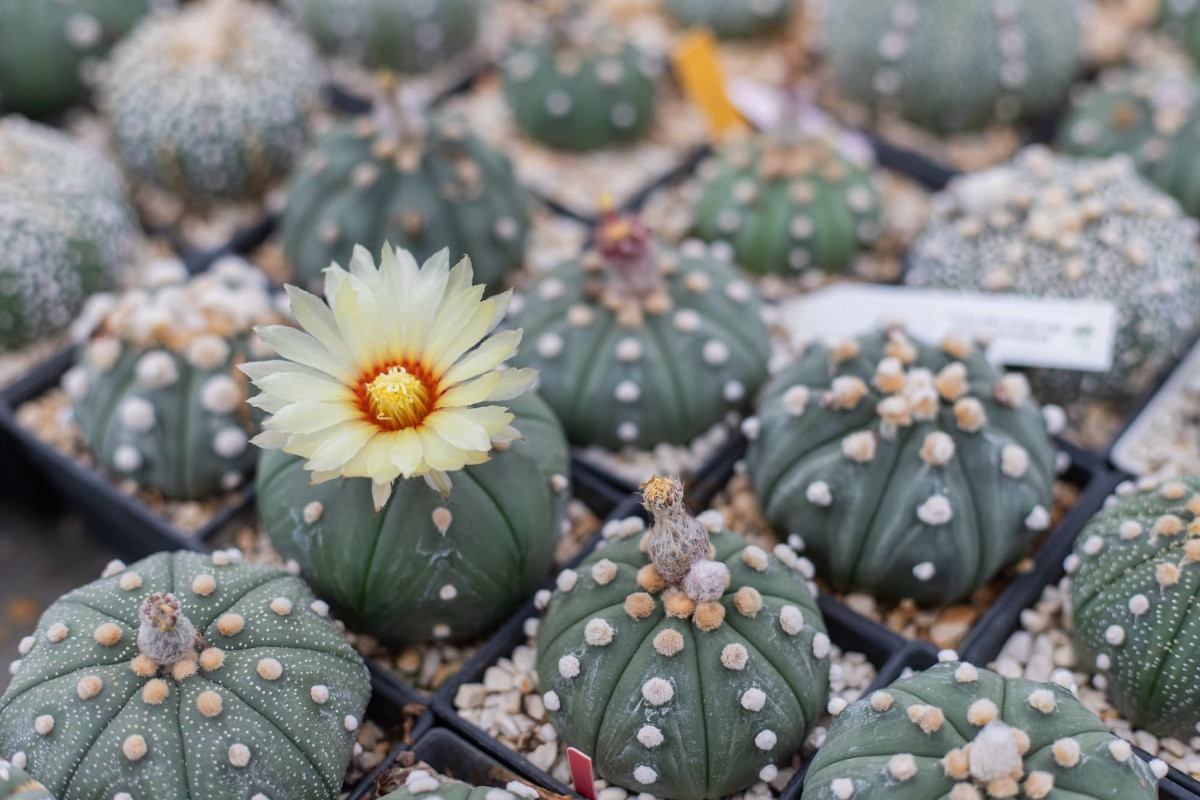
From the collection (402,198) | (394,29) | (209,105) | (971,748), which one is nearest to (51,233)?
(209,105)

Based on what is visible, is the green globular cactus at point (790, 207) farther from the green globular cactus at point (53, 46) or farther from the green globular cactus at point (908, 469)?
the green globular cactus at point (53, 46)

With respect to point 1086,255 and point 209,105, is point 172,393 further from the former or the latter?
point 1086,255

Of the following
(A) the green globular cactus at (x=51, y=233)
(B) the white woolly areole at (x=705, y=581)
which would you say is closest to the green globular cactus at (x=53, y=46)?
(A) the green globular cactus at (x=51, y=233)

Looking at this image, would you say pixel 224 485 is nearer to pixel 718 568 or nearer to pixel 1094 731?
pixel 718 568

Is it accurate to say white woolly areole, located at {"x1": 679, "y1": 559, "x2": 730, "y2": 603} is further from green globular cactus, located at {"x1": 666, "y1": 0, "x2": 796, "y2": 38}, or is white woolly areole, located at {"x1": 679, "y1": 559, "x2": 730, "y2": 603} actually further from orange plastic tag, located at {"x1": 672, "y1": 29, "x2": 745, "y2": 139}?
green globular cactus, located at {"x1": 666, "y1": 0, "x2": 796, "y2": 38}

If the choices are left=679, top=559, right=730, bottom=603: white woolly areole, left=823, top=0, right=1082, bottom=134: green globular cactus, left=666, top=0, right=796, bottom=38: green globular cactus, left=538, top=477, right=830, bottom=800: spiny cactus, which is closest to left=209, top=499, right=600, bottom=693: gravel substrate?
left=538, top=477, right=830, bottom=800: spiny cactus

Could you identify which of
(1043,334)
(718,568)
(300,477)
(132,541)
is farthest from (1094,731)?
(132,541)
